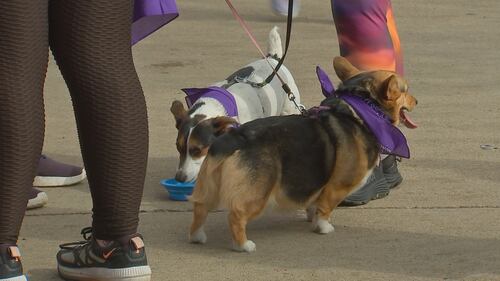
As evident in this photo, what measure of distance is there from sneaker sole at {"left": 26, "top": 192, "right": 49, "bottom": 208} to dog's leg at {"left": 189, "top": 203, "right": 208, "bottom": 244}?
95 cm

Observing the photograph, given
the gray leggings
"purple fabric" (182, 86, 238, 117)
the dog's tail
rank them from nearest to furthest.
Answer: the gray leggings < "purple fabric" (182, 86, 238, 117) < the dog's tail

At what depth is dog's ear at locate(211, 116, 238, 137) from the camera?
5.98 metres

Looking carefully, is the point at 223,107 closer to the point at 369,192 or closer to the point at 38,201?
the point at 369,192

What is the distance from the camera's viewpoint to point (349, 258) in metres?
4.85

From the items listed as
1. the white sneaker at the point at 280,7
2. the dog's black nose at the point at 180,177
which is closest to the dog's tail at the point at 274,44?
the dog's black nose at the point at 180,177

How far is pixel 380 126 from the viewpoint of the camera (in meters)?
5.31

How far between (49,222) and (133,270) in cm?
136

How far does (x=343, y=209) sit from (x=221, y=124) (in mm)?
790

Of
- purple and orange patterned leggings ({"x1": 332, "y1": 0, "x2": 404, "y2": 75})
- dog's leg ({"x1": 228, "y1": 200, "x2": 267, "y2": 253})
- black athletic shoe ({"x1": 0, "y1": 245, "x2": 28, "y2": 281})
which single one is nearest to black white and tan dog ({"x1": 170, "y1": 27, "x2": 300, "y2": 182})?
purple and orange patterned leggings ({"x1": 332, "y1": 0, "x2": 404, "y2": 75})

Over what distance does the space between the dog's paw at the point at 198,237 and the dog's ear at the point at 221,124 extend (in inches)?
38.4

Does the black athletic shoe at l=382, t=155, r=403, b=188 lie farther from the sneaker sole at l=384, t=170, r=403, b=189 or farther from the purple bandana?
the purple bandana

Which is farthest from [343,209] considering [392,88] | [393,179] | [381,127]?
[392,88]

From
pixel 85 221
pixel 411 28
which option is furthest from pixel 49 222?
pixel 411 28

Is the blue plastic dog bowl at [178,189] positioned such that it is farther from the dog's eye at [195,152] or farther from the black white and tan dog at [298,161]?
the black white and tan dog at [298,161]
